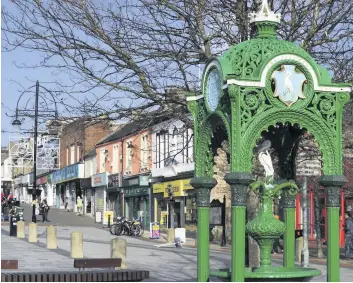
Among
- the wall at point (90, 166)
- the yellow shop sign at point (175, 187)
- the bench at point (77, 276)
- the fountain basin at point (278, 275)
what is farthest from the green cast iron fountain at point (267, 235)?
the wall at point (90, 166)

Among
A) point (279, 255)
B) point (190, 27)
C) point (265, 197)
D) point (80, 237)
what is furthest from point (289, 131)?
point (279, 255)

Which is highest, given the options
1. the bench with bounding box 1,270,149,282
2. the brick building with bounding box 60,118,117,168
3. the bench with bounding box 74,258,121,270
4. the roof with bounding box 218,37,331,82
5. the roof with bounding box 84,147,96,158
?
the brick building with bounding box 60,118,117,168

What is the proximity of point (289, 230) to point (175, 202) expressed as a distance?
34.5m

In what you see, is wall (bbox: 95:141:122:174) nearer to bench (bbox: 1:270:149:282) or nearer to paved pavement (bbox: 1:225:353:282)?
paved pavement (bbox: 1:225:353:282)

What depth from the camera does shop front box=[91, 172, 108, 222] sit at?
194 ft

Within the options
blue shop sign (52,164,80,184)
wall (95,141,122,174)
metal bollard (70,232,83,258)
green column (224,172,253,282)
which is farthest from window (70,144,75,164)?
green column (224,172,253,282)

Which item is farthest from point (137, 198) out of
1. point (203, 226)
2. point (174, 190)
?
point (203, 226)

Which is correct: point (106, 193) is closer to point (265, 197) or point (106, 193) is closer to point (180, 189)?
point (180, 189)

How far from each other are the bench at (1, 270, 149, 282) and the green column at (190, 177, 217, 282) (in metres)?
5.14

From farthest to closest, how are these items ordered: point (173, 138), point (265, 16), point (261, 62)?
point (173, 138) < point (265, 16) < point (261, 62)

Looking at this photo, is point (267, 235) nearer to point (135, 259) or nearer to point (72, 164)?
point (135, 259)

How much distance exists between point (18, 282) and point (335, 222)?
7266mm

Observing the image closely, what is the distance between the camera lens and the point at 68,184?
73438mm

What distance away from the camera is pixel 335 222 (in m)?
10.5
